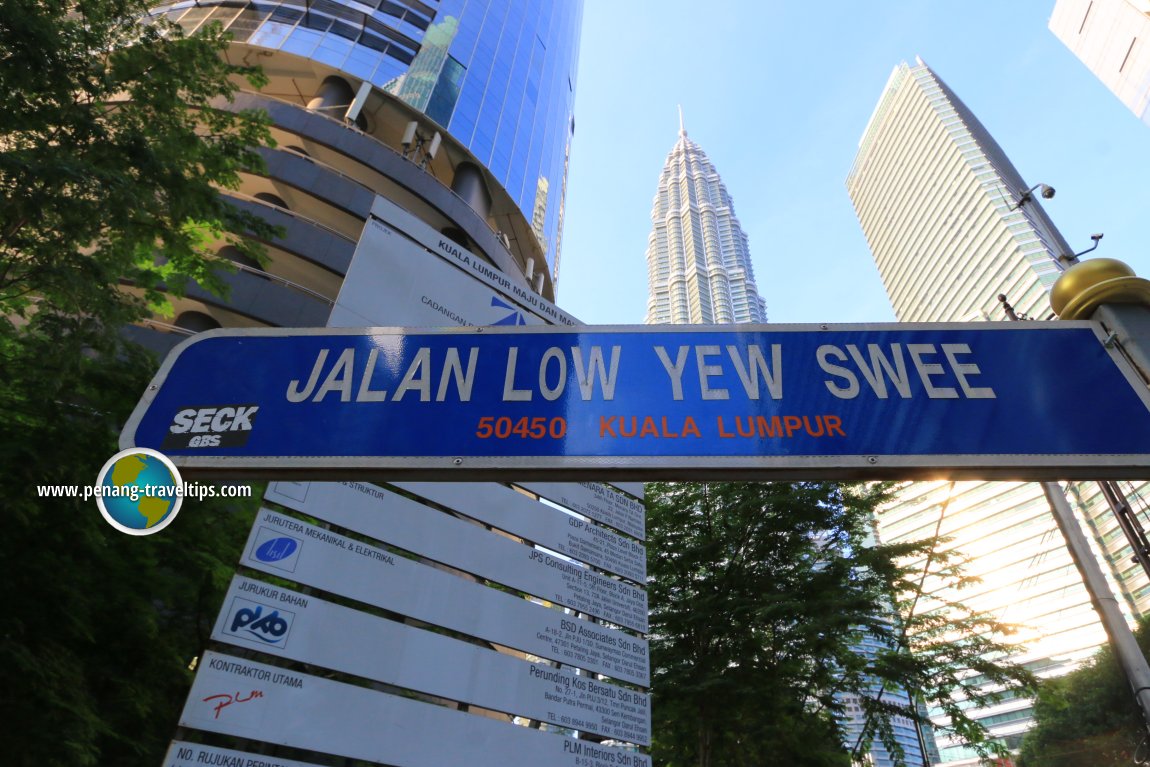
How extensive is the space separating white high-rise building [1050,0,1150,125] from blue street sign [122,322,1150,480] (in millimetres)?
41541

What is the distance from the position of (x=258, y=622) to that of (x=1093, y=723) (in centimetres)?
4249

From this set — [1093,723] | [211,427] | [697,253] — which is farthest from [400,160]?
[697,253]

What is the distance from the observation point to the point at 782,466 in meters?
1.62

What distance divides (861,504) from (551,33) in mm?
49739

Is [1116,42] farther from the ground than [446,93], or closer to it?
farther from the ground

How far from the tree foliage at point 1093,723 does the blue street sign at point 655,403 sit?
3722 cm

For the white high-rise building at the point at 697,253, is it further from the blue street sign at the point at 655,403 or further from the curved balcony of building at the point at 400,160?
the blue street sign at the point at 655,403

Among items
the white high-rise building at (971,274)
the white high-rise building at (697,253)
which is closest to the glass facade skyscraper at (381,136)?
the white high-rise building at (971,274)

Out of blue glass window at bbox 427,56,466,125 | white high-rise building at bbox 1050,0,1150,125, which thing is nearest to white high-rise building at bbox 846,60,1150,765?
white high-rise building at bbox 1050,0,1150,125

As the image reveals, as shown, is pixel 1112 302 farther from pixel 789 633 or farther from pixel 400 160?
pixel 400 160

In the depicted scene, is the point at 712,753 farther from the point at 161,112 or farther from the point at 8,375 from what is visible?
the point at 161,112

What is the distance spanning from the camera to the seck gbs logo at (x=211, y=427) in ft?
5.81

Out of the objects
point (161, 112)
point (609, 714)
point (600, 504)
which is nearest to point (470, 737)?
point (609, 714)

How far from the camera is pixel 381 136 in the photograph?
29.9 meters
